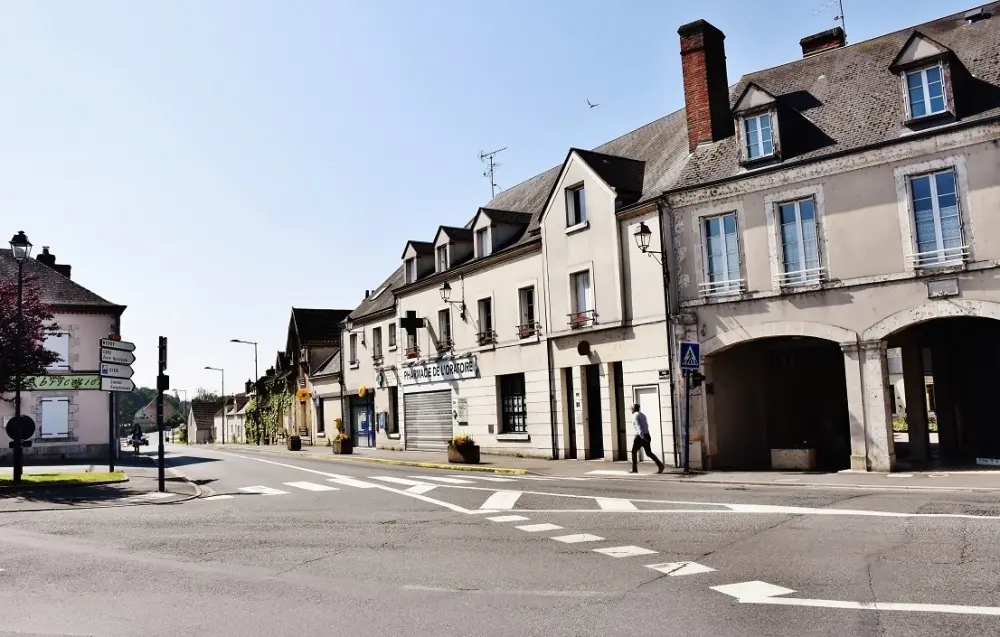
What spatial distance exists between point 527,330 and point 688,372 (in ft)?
27.9

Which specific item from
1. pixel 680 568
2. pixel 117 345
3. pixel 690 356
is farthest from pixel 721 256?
pixel 117 345

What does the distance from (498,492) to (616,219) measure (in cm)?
949

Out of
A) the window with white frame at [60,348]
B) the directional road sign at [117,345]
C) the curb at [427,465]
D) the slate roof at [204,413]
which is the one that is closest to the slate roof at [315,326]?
the window with white frame at [60,348]

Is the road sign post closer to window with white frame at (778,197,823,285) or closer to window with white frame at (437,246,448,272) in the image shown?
window with white frame at (778,197,823,285)

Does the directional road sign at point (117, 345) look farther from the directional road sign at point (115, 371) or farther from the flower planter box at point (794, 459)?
the flower planter box at point (794, 459)

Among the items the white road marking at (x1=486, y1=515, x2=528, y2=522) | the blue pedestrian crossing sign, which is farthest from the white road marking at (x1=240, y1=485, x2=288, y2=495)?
the blue pedestrian crossing sign

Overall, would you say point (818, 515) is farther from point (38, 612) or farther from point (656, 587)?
point (38, 612)

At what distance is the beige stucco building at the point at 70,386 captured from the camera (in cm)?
3259

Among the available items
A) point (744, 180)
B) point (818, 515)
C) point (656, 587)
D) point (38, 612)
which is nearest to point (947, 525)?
point (818, 515)

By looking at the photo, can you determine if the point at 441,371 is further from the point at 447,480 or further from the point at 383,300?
the point at 447,480

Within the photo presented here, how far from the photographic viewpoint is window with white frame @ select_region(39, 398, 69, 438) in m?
32.8

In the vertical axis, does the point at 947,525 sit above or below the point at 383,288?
below

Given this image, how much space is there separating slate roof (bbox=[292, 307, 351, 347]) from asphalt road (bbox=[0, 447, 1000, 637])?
113 ft

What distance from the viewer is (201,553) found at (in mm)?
9445
